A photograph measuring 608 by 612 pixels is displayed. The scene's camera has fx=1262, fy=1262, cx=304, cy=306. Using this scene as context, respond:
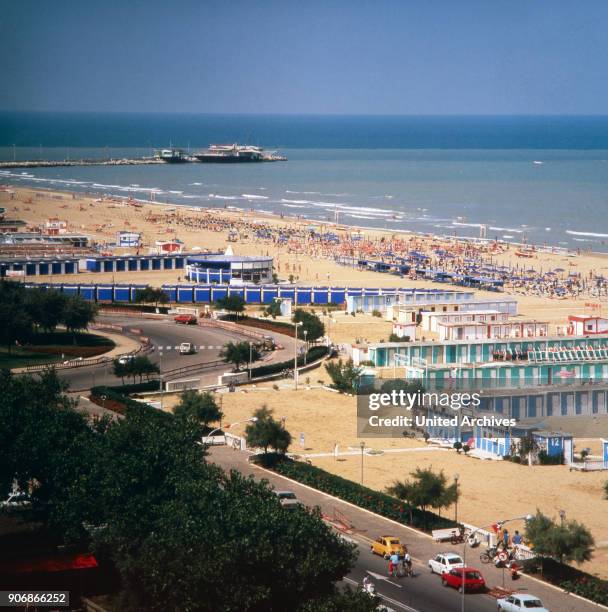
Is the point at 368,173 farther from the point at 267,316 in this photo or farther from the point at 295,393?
the point at 295,393

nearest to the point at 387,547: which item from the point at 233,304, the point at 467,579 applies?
the point at 467,579

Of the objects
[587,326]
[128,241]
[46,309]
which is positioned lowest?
[587,326]

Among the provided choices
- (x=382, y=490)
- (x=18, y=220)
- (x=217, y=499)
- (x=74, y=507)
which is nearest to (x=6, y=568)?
(x=74, y=507)

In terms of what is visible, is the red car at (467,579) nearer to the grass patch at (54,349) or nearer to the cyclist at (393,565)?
the cyclist at (393,565)

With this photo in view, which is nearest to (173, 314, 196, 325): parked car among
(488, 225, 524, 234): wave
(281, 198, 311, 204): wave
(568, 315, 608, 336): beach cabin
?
(568, 315, 608, 336): beach cabin

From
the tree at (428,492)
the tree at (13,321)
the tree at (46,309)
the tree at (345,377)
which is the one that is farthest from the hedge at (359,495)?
the tree at (46,309)

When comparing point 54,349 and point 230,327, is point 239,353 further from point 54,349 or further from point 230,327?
point 230,327
